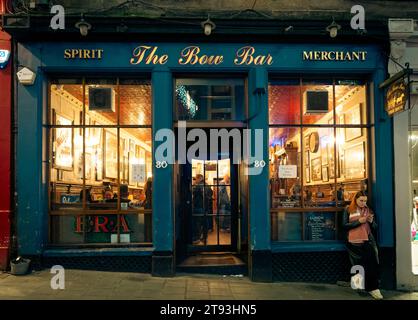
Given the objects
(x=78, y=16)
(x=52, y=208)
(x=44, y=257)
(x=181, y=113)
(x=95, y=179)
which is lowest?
(x=44, y=257)

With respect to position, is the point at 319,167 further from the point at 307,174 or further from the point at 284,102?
the point at 284,102

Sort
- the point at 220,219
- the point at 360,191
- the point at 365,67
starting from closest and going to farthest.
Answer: the point at 360,191 → the point at 365,67 → the point at 220,219

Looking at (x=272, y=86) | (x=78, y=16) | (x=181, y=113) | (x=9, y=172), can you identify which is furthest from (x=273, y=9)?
(x=9, y=172)

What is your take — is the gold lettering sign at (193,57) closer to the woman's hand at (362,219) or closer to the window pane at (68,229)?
the window pane at (68,229)

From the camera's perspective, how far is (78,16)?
341 inches

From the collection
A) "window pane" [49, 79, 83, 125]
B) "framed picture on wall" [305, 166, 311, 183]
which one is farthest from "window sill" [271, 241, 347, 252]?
"window pane" [49, 79, 83, 125]

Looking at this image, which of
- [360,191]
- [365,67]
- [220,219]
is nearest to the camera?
[360,191]

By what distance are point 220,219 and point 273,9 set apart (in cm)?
481

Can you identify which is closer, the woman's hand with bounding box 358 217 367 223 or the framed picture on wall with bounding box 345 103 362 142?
the woman's hand with bounding box 358 217 367 223

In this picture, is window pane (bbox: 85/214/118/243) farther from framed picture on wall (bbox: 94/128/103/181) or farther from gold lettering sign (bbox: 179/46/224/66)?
gold lettering sign (bbox: 179/46/224/66)

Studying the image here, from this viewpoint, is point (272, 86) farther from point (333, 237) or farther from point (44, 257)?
point (44, 257)

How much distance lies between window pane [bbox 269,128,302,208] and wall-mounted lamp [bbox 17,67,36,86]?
4.88 metres

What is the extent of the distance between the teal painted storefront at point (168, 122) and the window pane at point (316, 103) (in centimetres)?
34

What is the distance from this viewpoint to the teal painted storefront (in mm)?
8625
